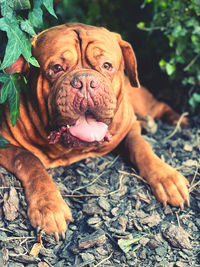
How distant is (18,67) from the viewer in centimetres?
242

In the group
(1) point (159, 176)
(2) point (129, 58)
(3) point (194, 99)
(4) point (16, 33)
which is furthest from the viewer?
(3) point (194, 99)

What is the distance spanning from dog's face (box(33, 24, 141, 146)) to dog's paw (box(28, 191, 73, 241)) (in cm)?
38

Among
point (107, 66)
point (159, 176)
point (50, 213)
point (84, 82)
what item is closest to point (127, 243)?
point (50, 213)

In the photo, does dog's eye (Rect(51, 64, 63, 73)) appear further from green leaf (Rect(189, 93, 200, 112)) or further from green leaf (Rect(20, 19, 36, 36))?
green leaf (Rect(189, 93, 200, 112))

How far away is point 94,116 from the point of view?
7.57ft

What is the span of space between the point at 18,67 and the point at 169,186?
1251 millimetres

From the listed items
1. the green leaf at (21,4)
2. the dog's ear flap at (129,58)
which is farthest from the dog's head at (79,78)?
the green leaf at (21,4)

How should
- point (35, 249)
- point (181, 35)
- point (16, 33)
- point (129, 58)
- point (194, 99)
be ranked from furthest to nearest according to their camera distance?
point (194, 99) < point (181, 35) < point (129, 58) < point (16, 33) < point (35, 249)

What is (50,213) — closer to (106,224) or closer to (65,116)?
(106,224)

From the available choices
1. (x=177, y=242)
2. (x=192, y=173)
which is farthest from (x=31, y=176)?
(x=192, y=173)

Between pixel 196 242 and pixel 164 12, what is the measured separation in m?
2.07

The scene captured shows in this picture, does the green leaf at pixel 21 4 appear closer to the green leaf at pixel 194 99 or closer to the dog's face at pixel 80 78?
the dog's face at pixel 80 78

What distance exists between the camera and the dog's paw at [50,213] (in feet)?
6.85

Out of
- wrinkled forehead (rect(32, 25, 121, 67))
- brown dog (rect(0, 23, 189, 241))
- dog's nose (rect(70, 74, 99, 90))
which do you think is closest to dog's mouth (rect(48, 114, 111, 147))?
brown dog (rect(0, 23, 189, 241))
